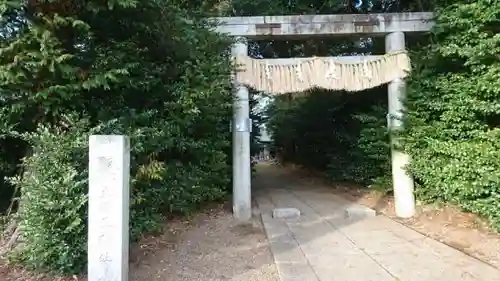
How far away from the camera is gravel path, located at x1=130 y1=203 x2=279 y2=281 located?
438cm

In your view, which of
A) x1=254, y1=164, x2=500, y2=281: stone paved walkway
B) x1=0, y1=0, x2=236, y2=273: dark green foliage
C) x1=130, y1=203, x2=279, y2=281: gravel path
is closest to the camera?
x1=0, y1=0, x2=236, y2=273: dark green foliage

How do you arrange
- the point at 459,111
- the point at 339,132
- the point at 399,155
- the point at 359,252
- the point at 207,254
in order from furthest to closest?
the point at 339,132 < the point at 399,155 < the point at 459,111 < the point at 207,254 < the point at 359,252

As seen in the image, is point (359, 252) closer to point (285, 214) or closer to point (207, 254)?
point (207, 254)

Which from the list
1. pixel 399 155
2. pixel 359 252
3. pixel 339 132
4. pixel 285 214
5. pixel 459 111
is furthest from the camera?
pixel 339 132

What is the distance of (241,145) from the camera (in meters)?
7.38

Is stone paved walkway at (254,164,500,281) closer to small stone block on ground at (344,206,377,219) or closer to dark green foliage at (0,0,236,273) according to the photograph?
small stone block on ground at (344,206,377,219)

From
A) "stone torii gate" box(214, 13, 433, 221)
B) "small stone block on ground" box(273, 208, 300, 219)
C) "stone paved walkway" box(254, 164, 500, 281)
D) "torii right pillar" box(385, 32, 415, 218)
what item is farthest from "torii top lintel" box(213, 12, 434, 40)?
"stone paved walkway" box(254, 164, 500, 281)

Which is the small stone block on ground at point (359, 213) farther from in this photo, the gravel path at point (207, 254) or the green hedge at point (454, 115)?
the gravel path at point (207, 254)

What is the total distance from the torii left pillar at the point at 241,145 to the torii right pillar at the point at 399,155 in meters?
2.53

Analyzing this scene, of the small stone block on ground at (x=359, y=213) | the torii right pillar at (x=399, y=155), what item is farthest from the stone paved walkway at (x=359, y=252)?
the torii right pillar at (x=399, y=155)

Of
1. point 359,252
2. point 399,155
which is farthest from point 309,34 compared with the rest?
point 359,252

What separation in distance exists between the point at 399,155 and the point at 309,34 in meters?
2.63

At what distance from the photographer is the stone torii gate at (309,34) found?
24.0ft

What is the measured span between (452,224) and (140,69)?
501cm
